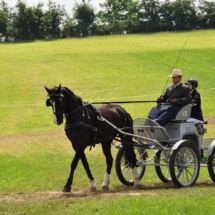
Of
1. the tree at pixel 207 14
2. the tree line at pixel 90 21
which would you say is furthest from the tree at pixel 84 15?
the tree at pixel 207 14

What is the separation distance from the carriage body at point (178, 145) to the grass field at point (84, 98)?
355 mm

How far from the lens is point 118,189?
8859 mm

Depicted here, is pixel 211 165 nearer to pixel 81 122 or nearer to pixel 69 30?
pixel 81 122

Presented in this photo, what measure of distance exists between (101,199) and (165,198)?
1088 mm

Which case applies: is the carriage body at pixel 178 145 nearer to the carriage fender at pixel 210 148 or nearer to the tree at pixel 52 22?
the carriage fender at pixel 210 148

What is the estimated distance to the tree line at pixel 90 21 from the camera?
2640 inches

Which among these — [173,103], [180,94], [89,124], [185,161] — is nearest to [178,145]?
[185,161]

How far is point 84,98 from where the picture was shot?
25.8 meters

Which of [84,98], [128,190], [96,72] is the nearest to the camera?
[128,190]

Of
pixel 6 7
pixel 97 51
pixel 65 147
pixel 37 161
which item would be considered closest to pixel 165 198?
pixel 37 161

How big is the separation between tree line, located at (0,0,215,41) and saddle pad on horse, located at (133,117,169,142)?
5631 cm

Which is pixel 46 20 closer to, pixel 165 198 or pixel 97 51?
pixel 97 51

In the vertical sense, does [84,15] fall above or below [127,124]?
above

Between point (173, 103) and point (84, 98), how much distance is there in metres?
17.2
